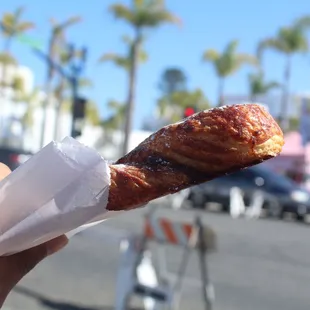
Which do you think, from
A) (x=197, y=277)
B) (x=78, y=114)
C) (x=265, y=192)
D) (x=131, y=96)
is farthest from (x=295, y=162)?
(x=197, y=277)

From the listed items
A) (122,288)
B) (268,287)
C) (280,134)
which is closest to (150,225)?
(122,288)

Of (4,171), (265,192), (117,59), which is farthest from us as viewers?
(117,59)

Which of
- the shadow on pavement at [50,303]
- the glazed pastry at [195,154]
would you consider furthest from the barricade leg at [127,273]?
the glazed pastry at [195,154]

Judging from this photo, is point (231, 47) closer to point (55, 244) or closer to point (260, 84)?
point (260, 84)

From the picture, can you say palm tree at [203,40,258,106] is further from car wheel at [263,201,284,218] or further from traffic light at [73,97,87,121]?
traffic light at [73,97,87,121]

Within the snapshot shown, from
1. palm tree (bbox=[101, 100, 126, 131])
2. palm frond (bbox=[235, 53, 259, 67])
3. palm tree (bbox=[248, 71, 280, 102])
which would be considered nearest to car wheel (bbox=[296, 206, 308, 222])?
palm frond (bbox=[235, 53, 259, 67])

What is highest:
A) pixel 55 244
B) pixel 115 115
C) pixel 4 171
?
pixel 4 171

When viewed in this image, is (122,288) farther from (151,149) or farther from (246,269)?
(151,149)
